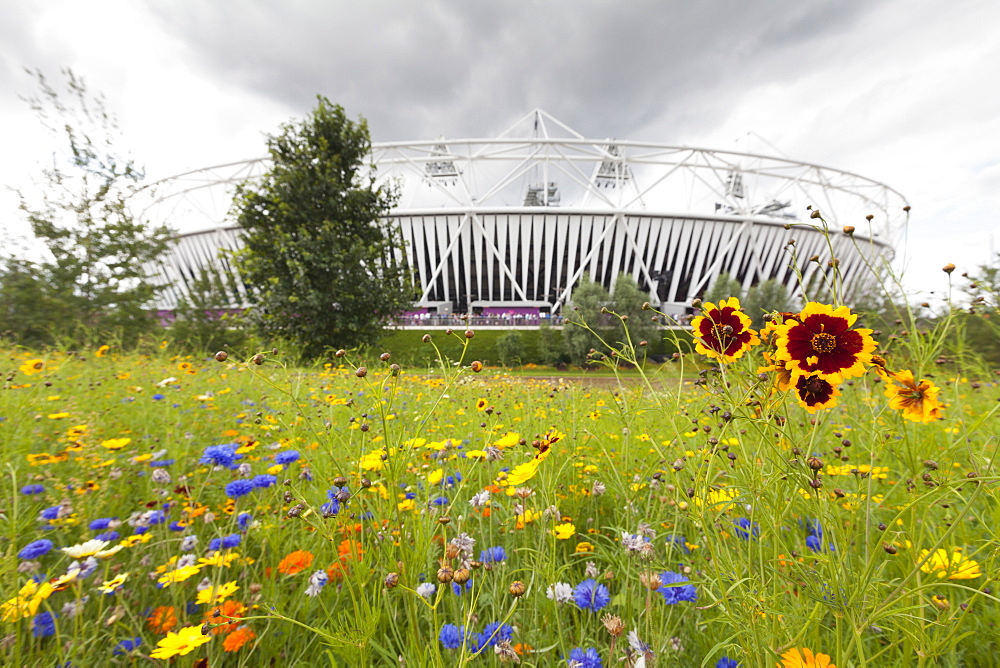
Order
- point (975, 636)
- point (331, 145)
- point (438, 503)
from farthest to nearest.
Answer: point (331, 145)
point (438, 503)
point (975, 636)

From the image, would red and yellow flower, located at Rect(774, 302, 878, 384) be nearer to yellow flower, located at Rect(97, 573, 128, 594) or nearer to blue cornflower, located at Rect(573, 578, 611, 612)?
blue cornflower, located at Rect(573, 578, 611, 612)

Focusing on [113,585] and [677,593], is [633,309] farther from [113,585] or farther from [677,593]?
[113,585]

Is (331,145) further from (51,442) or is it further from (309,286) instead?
(51,442)

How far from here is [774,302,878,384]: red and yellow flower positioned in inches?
31.0

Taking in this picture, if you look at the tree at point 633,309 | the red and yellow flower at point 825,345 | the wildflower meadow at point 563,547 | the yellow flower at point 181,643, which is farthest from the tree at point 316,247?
the tree at point 633,309

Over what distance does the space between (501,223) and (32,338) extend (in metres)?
27.8

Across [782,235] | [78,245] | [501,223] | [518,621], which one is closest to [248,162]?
[501,223]

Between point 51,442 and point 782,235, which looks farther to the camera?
point 782,235

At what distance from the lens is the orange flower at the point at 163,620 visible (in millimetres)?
1023

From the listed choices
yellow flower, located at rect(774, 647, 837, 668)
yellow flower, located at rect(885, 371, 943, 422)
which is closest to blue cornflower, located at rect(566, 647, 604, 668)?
yellow flower, located at rect(774, 647, 837, 668)

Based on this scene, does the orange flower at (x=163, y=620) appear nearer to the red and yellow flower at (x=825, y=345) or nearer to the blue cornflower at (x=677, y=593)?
the blue cornflower at (x=677, y=593)

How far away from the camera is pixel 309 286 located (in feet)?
29.7

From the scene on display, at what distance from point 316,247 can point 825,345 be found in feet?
32.2

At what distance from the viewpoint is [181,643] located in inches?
29.9
